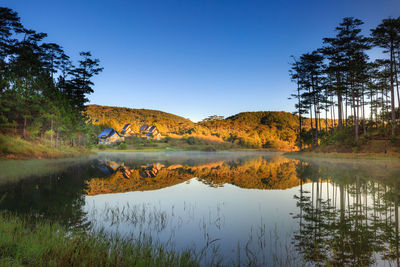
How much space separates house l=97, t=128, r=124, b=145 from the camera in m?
97.5

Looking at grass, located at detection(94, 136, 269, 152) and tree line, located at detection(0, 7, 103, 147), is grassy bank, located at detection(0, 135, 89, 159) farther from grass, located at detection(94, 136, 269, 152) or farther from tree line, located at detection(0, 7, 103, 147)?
grass, located at detection(94, 136, 269, 152)

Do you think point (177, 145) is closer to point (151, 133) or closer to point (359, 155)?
point (151, 133)

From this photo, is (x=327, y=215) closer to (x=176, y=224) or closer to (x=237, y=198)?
(x=237, y=198)

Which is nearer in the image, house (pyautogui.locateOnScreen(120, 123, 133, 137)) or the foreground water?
the foreground water

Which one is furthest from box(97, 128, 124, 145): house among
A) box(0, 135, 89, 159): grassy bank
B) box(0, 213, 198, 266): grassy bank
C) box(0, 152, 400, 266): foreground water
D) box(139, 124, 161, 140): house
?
box(0, 213, 198, 266): grassy bank

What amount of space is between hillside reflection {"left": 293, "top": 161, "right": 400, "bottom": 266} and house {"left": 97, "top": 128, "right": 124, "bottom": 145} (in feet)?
322

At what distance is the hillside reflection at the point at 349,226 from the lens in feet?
15.6

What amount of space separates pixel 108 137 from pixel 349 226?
338 ft

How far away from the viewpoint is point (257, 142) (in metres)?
127

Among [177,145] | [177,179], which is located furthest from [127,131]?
[177,179]

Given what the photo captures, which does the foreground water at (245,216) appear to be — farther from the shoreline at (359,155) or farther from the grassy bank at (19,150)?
the shoreline at (359,155)

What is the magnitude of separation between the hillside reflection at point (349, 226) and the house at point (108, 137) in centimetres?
9820

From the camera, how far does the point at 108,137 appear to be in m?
98.3

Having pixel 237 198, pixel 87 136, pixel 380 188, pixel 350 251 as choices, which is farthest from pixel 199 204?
pixel 87 136
